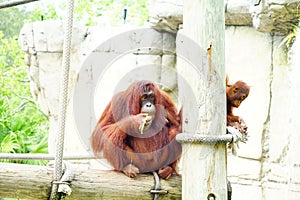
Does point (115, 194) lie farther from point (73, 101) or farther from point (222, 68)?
point (73, 101)

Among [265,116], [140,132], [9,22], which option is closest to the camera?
[140,132]

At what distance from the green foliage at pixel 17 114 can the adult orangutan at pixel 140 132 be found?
3.41 meters

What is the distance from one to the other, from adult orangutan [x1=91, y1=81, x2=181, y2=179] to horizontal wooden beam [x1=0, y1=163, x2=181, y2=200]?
140 mm

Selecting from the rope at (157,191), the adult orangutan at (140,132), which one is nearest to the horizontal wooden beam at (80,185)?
the rope at (157,191)

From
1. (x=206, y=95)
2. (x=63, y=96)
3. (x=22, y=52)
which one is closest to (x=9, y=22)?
(x=22, y=52)

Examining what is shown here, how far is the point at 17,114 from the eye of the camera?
814 centimetres

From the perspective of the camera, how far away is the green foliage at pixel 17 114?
6094mm

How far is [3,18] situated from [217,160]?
1022 centimetres

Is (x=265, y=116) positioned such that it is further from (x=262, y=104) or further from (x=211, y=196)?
(x=211, y=196)

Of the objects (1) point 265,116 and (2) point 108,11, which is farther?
(2) point 108,11

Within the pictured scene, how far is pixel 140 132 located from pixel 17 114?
20.5ft

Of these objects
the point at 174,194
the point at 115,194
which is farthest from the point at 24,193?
the point at 174,194

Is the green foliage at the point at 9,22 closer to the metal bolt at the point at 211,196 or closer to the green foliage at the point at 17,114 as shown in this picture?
the green foliage at the point at 17,114

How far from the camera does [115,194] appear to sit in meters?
1.98
